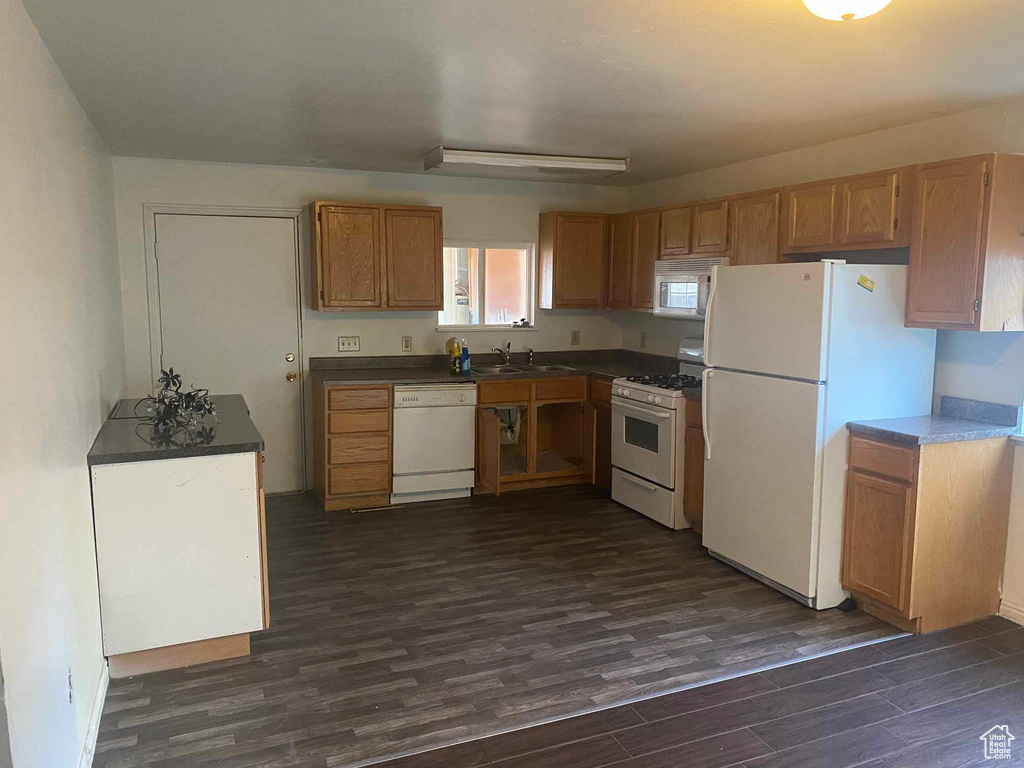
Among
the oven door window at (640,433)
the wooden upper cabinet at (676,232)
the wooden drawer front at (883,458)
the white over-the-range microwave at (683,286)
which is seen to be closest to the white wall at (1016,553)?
the wooden drawer front at (883,458)

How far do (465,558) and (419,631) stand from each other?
903 millimetres

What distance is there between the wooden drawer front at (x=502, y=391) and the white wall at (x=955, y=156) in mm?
2234

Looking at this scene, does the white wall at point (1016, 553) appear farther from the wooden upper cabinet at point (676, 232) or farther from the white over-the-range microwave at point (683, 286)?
the wooden upper cabinet at point (676, 232)

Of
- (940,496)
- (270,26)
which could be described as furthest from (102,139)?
(940,496)

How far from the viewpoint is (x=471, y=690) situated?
279 cm

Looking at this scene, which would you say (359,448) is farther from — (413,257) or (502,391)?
(413,257)

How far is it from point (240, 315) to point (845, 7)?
434 cm

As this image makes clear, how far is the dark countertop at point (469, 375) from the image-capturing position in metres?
5.12

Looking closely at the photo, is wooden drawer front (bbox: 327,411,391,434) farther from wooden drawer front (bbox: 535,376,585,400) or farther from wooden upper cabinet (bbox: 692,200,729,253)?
wooden upper cabinet (bbox: 692,200,729,253)

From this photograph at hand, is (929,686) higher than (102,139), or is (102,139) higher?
(102,139)

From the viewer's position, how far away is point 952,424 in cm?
342

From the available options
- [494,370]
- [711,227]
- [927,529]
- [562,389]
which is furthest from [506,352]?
[927,529]

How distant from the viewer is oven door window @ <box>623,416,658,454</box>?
4.71 metres

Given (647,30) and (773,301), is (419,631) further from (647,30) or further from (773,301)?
(647,30)
